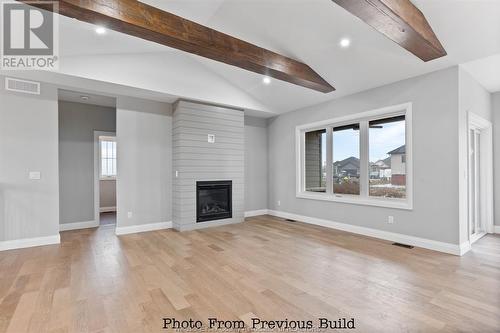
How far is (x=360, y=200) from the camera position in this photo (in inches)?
185

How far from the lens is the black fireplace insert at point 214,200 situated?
5.34 metres

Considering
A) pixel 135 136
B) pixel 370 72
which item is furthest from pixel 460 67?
pixel 135 136

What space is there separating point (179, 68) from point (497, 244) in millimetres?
6323

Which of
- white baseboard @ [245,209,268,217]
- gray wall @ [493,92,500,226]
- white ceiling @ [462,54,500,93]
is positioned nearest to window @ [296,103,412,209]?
white ceiling @ [462,54,500,93]

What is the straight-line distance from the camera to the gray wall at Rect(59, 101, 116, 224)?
17.2 ft

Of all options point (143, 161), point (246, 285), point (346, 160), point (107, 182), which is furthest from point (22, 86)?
point (346, 160)

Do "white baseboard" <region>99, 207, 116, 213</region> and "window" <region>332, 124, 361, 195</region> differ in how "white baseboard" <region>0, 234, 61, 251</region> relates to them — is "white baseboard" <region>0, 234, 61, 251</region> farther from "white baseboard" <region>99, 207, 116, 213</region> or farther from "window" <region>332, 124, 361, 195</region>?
"window" <region>332, 124, 361, 195</region>

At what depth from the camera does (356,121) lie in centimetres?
494

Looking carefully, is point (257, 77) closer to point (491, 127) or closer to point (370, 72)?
point (370, 72)

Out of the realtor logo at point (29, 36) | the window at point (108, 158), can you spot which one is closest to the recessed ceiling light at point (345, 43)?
the realtor logo at point (29, 36)

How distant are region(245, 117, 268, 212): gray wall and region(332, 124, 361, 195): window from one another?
82.6 inches

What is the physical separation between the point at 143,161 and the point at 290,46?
3.56 m

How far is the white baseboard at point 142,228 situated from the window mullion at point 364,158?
4.07 meters

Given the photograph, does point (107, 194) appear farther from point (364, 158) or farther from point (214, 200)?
point (364, 158)
